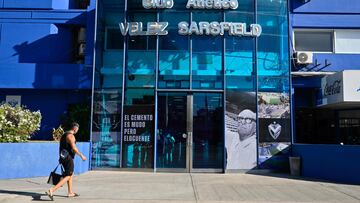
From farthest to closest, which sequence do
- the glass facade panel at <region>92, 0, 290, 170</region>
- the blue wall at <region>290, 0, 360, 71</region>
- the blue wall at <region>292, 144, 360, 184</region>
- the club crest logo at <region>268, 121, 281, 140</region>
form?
the blue wall at <region>290, 0, 360, 71</region>
the club crest logo at <region>268, 121, 281, 140</region>
the glass facade panel at <region>92, 0, 290, 170</region>
the blue wall at <region>292, 144, 360, 184</region>

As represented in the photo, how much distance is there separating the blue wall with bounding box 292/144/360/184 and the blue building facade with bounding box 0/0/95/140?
9961 millimetres

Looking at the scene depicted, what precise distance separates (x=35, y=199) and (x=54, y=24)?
12996 mm

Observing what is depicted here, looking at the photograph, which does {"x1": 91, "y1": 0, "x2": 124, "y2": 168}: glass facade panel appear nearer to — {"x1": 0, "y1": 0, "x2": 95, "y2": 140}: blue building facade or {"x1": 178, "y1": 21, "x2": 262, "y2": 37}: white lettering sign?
{"x1": 0, "y1": 0, "x2": 95, "y2": 140}: blue building facade

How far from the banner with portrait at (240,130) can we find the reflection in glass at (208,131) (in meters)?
0.28

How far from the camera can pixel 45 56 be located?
21734 millimetres

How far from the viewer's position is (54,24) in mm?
21906

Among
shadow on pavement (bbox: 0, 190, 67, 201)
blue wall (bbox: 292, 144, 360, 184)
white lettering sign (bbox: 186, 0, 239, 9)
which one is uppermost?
white lettering sign (bbox: 186, 0, 239, 9)

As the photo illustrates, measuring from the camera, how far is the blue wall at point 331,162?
47.8 ft

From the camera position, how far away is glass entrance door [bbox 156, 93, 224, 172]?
1762 centimetres

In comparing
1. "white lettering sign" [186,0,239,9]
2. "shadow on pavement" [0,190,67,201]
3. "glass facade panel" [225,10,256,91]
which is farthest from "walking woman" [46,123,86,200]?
"white lettering sign" [186,0,239,9]

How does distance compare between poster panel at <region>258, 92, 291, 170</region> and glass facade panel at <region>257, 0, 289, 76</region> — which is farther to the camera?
glass facade panel at <region>257, 0, 289, 76</region>

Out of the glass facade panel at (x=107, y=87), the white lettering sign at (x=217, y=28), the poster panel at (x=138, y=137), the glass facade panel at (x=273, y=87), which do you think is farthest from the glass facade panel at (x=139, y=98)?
the glass facade panel at (x=273, y=87)

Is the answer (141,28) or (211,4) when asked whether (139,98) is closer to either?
(141,28)

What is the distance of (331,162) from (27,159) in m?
10.1
